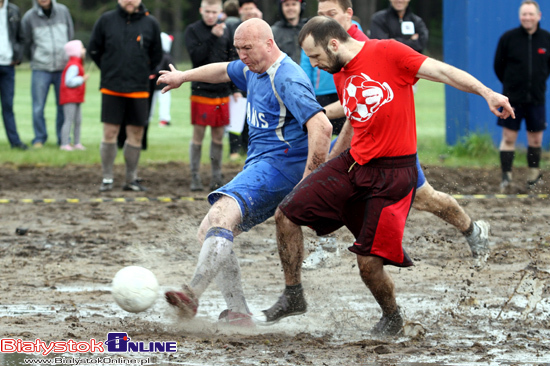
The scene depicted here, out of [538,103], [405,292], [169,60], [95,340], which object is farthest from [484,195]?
[169,60]

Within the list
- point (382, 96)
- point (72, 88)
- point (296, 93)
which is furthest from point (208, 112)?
point (382, 96)

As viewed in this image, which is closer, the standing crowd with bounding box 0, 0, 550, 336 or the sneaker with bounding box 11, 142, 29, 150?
the standing crowd with bounding box 0, 0, 550, 336

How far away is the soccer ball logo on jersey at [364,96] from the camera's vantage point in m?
4.91

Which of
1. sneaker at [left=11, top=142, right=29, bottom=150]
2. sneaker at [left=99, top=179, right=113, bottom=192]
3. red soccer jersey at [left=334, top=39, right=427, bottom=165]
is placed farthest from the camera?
sneaker at [left=11, top=142, right=29, bottom=150]

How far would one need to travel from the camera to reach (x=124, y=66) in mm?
9906

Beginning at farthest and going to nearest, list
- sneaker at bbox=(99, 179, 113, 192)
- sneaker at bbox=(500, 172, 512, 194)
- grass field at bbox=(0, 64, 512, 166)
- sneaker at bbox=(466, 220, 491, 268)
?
grass field at bbox=(0, 64, 512, 166), sneaker at bbox=(500, 172, 512, 194), sneaker at bbox=(99, 179, 113, 192), sneaker at bbox=(466, 220, 491, 268)

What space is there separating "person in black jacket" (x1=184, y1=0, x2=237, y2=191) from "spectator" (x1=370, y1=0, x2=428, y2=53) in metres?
2.10

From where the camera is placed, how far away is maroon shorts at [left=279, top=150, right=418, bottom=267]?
493 centimetres

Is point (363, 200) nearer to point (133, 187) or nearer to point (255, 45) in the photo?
point (255, 45)

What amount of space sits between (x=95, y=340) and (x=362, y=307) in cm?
197

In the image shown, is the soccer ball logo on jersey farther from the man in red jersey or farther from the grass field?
the grass field

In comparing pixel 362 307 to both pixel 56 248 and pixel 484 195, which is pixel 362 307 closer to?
pixel 56 248

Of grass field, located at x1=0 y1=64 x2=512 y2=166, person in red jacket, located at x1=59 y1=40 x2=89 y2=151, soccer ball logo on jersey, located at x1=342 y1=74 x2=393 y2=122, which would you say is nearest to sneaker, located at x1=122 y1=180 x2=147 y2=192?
grass field, located at x1=0 y1=64 x2=512 y2=166

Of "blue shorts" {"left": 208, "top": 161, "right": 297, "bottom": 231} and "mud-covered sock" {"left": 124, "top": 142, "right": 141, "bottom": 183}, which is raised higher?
"blue shorts" {"left": 208, "top": 161, "right": 297, "bottom": 231}
